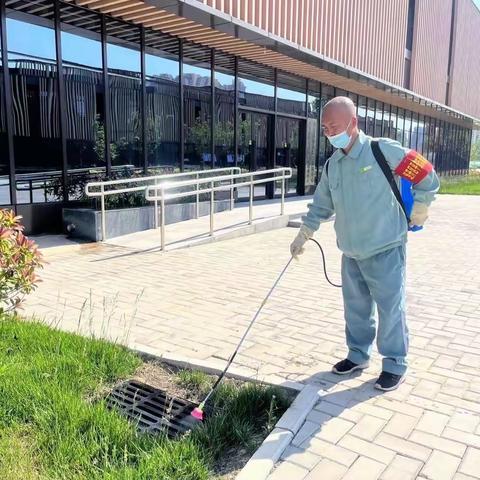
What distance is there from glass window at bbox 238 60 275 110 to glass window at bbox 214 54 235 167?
35cm

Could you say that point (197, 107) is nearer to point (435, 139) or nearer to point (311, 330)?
point (311, 330)

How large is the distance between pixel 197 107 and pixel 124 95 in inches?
85.3

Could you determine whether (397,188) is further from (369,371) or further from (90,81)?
(90,81)

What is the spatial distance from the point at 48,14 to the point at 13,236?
5838 millimetres

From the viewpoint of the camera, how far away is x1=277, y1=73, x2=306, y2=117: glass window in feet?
47.2

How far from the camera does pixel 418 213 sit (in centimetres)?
314

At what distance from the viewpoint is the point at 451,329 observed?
14.7ft

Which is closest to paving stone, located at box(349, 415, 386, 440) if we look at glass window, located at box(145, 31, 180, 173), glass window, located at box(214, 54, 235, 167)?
glass window, located at box(145, 31, 180, 173)

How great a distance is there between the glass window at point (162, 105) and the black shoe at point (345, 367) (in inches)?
298

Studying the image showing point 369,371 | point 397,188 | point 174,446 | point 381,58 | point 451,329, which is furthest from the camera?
point 381,58

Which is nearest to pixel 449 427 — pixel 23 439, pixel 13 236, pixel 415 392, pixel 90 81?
pixel 415 392

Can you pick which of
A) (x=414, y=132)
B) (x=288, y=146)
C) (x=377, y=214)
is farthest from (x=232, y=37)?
(x=414, y=132)

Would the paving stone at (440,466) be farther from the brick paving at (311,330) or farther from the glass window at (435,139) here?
the glass window at (435,139)

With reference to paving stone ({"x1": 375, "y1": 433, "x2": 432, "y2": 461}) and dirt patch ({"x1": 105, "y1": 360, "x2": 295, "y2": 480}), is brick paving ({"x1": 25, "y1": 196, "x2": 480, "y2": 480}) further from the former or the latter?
dirt patch ({"x1": 105, "y1": 360, "x2": 295, "y2": 480})
